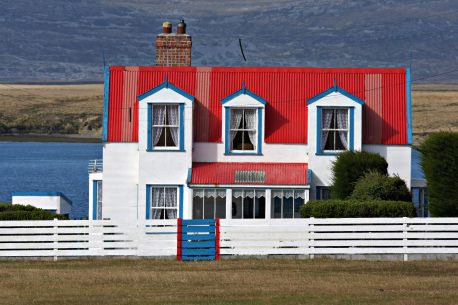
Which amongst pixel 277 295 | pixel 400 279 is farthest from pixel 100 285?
pixel 400 279

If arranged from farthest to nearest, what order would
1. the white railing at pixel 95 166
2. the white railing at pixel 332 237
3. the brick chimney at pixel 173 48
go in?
the white railing at pixel 95 166, the brick chimney at pixel 173 48, the white railing at pixel 332 237

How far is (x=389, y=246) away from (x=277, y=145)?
11395 millimetres

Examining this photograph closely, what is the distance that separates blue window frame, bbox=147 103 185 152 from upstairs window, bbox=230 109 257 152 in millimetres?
1729

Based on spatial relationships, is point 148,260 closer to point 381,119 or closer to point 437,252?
point 437,252

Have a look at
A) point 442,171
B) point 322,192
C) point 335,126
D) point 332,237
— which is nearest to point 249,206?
point 322,192

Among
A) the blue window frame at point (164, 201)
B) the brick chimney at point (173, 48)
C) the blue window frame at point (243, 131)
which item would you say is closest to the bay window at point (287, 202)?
the blue window frame at point (243, 131)

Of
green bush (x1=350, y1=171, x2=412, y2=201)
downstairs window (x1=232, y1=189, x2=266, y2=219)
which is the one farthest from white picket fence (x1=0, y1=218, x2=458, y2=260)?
downstairs window (x1=232, y1=189, x2=266, y2=219)

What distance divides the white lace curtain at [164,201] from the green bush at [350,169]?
530 cm

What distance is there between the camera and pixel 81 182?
4218 inches

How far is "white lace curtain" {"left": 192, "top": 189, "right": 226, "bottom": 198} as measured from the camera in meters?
43.1

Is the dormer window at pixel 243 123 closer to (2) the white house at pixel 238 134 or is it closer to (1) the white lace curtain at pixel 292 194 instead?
(2) the white house at pixel 238 134

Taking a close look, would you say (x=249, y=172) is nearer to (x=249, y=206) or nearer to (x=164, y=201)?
(x=249, y=206)

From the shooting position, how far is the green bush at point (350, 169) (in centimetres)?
4097

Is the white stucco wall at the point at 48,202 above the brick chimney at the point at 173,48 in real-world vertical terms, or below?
below
